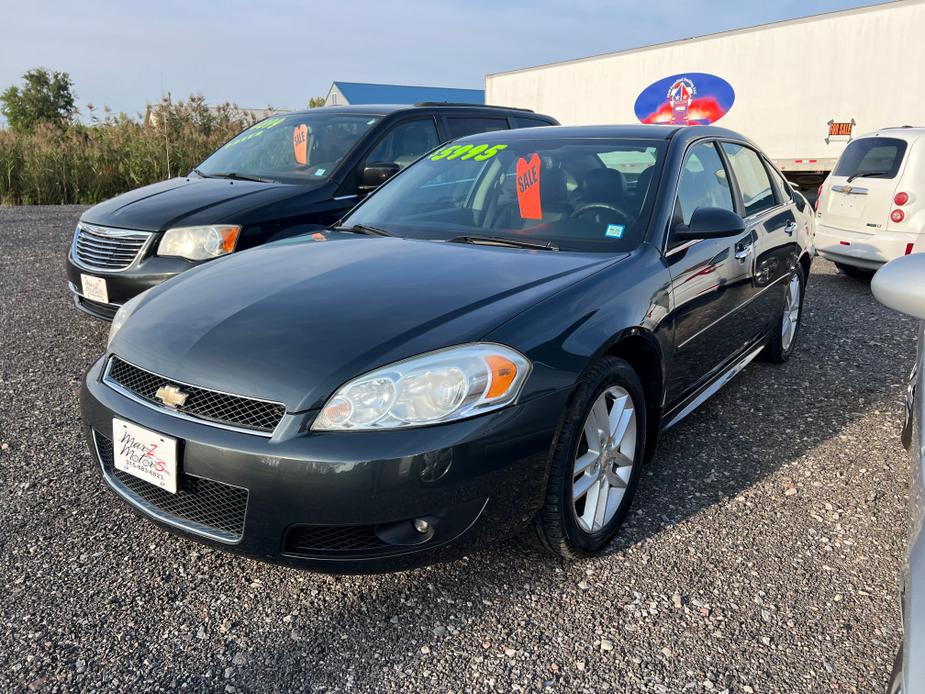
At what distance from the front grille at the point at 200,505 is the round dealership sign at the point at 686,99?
1336 centimetres

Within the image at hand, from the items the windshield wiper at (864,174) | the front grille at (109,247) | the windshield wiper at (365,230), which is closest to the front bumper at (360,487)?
the windshield wiper at (365,230)

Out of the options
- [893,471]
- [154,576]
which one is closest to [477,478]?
[154,576]

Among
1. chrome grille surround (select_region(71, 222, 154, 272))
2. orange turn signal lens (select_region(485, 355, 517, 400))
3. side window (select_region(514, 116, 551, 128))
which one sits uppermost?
side window (select_region(514, 116, 551, 128))

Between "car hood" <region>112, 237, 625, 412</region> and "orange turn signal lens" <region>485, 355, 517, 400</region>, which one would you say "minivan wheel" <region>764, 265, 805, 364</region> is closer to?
"car hood" <region>112, 237, 625, 412</region>

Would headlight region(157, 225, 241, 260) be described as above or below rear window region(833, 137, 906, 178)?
below

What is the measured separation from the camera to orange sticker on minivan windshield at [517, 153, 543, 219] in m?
3.15

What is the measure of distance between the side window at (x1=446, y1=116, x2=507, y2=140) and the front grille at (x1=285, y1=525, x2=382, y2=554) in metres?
4.57

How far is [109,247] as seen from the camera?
4.43 metres

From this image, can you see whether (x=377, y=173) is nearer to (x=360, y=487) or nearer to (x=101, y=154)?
(x=360, y=487)

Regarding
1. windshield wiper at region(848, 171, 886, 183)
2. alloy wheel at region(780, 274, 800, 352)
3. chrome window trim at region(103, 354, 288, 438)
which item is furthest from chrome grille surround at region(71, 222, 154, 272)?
windshield wiper at region(848, 171, 886, 183)

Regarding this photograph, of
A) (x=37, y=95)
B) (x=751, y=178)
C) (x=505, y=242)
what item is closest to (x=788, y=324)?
(x=751, y=178)

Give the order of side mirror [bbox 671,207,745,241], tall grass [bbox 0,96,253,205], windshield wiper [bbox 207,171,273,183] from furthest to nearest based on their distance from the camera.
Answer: tall grass [bbox 0,96,253,205] < windshield wiper [bbox 207,171,273,183] < side mirror [bbox 671,207,745,241]

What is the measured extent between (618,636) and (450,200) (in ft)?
6.79

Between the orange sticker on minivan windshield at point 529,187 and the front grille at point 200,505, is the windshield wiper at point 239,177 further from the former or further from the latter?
the front grille at point 200,505
